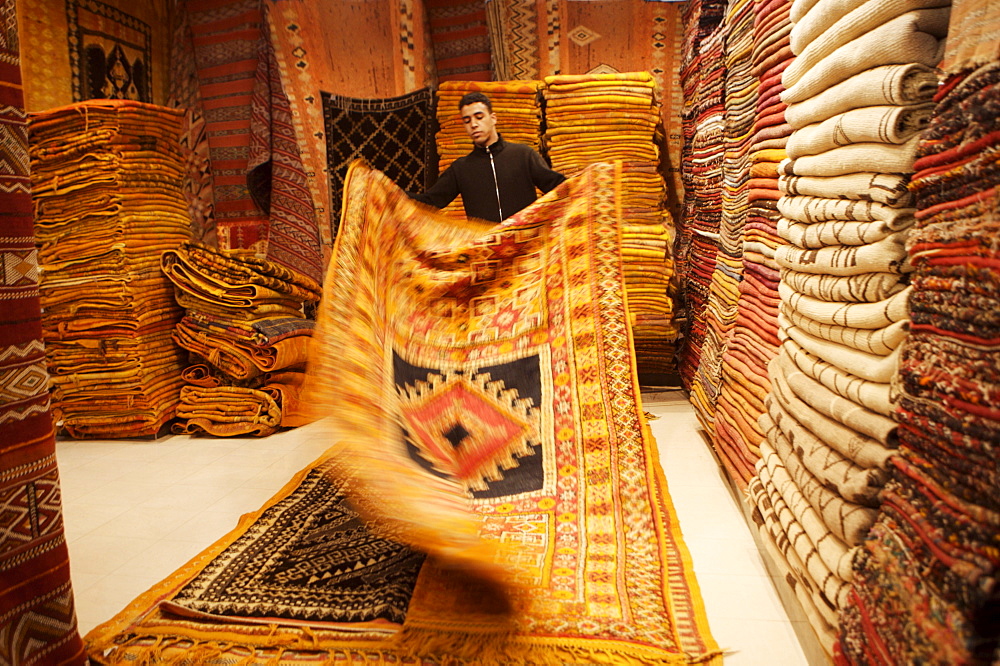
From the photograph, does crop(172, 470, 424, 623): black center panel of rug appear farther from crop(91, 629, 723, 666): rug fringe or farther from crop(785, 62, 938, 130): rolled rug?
crop(785, 62, 938, 130): rolled rug

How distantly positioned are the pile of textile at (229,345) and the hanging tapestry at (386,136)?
1248mm

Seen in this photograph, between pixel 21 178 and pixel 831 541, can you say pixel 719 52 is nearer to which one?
pixel 831 541

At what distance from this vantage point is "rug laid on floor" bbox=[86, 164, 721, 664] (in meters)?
1.62

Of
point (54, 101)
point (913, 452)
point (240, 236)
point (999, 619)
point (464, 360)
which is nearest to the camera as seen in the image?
point (999, 619)

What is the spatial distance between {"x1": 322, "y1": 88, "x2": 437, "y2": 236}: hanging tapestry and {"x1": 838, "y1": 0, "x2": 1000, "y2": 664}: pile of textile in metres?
3.73

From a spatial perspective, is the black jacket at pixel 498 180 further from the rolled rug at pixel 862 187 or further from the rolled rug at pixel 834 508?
the rolled rug at pixel 834 508

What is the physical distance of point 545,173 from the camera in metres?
3.42

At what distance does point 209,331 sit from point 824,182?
3.26m

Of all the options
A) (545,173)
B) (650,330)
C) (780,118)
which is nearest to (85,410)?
(545,173)

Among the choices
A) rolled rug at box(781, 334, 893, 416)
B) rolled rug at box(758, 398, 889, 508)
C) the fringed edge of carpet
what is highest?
rolled rug at box(781, 334, 893, 416)

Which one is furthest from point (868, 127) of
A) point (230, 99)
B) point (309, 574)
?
point (230, 99)

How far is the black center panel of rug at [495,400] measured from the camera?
2.26 metres

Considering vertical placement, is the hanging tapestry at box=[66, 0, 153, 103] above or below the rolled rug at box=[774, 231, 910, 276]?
above

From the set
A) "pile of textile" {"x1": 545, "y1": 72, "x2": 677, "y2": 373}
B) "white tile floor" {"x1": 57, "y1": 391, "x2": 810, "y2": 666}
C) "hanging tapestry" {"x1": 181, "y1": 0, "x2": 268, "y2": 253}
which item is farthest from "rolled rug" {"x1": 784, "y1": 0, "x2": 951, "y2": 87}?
"hanging tapestry" {"x1": 181, "y1": 0, "x2": 268, "y2": 253}
